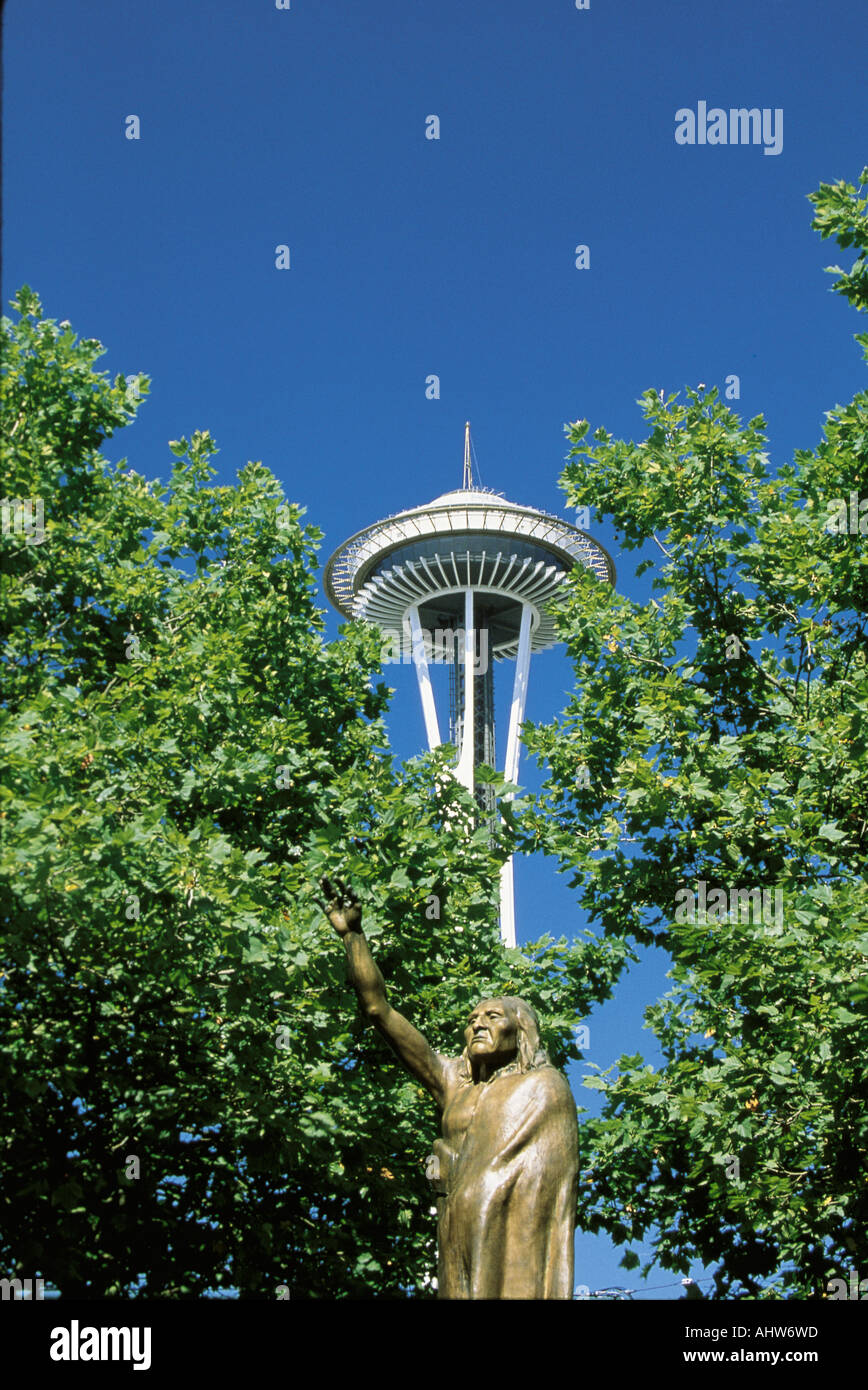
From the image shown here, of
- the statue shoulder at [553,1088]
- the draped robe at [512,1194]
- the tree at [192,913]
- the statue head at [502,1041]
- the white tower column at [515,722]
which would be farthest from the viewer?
the white tower column at [515,722]

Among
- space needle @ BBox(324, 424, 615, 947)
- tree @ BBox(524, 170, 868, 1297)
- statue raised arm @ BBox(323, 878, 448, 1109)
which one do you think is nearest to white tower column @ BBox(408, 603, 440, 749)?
space needle @ BBox(324, 424, 615, 947)

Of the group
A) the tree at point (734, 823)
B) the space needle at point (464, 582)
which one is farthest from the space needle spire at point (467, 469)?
the tree at point (734, 823)

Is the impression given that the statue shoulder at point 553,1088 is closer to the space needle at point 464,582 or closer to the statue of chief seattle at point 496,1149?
the statue of chief seattle at point 496,1149

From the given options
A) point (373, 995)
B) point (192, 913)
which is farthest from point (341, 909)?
point (192, 913)

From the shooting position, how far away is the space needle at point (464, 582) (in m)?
66.4

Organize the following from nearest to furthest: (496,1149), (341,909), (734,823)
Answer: (496,1149) < (341,909) < (734,823)

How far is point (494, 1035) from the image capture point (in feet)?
24.2

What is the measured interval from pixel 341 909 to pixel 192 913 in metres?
4.18

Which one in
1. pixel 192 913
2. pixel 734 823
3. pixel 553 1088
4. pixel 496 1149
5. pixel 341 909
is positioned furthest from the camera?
pixel 734 823

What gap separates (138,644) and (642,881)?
6192 mm

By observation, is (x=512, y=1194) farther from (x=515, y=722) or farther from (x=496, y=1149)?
(x=515, y=722)

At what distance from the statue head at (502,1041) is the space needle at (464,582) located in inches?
2180
